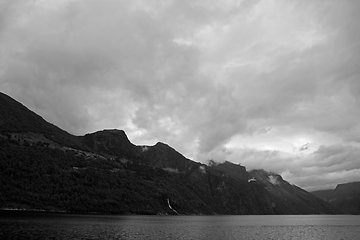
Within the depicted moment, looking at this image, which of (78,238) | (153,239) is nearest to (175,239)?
(153,239)

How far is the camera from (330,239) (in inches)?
5012

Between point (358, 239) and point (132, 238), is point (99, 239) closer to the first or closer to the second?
point (132, 238)

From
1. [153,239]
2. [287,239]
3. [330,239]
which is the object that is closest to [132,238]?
[153,239]

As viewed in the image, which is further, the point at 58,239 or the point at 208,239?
the point at 208,239

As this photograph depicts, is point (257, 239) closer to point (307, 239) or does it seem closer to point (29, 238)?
point (307, 239)

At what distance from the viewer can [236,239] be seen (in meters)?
120

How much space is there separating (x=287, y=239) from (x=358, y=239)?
31.6 m

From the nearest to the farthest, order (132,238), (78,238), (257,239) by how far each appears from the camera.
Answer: (78,238)
(132,238)
(257,239)

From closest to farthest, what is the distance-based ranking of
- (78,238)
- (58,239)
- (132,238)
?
(58,239)
(78,238)
(132,238)

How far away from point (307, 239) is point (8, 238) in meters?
113

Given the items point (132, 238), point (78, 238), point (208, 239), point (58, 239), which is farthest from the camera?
point (208, 239)

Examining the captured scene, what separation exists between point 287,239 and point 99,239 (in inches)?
3075

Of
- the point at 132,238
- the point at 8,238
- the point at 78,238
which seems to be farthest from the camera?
the point at 132,238

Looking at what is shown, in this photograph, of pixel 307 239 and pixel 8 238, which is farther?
pixel 307 239
